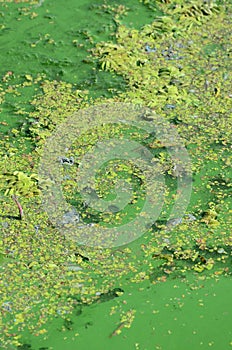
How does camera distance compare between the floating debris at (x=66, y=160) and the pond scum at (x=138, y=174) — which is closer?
the pond scum at (x=138, y=174)

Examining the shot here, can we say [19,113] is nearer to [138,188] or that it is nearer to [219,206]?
[138,188]

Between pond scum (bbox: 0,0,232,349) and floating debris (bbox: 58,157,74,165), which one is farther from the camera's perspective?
floating debris (bbox: 58,157,74,165)

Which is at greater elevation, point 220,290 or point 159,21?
point 159,21

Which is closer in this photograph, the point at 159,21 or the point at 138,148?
the point at 138,148

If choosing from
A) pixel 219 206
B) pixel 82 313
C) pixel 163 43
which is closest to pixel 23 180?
pixel 82 313

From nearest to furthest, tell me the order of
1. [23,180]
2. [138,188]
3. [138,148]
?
[23,180] → [138,188] → [138,148]

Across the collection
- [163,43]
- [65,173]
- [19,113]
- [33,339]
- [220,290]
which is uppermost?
[163,43]

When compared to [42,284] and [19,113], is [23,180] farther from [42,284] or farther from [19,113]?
[19,113]

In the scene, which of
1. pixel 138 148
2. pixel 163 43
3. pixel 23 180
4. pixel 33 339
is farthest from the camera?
pixel 163 43
